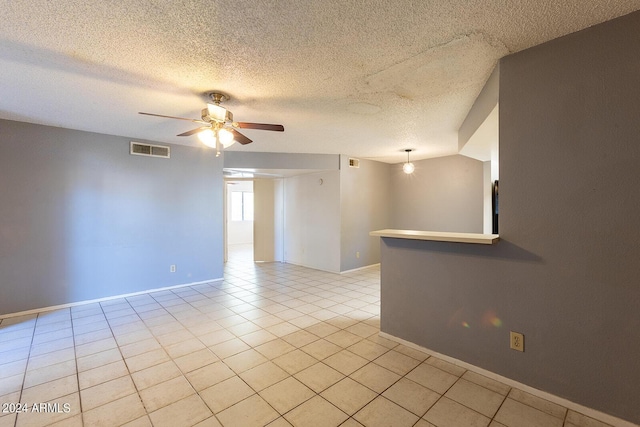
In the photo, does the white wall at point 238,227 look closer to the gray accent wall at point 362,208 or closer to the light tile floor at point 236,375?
the gray accent wall at point 362,208

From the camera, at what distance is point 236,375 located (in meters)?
2.11

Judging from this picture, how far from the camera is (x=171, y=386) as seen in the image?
1985 millimetres

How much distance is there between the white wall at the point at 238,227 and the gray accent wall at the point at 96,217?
5.36 meters

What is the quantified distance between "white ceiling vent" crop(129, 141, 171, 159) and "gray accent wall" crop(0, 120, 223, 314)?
0.08 meters

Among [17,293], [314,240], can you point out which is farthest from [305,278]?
[17,293]

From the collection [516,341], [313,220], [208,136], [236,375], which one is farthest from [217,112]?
[313,220]

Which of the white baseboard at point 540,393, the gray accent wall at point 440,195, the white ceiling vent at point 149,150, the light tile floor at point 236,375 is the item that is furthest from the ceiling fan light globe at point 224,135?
the gray accent wall at point 440,195

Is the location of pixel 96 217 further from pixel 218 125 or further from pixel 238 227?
pixel 238 227

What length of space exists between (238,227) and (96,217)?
6.56m

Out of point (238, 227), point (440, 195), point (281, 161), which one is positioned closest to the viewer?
point (281, 161)

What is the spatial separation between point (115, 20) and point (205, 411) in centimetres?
244

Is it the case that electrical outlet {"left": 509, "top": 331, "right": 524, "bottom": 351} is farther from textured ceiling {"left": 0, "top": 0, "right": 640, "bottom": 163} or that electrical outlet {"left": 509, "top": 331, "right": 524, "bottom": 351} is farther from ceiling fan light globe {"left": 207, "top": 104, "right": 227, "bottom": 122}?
ceiling fan light globe {"left": 207, "top": 104, "right": 227, "bottom": 122}

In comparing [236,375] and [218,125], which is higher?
[218,125]

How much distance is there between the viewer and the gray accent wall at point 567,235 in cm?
157
